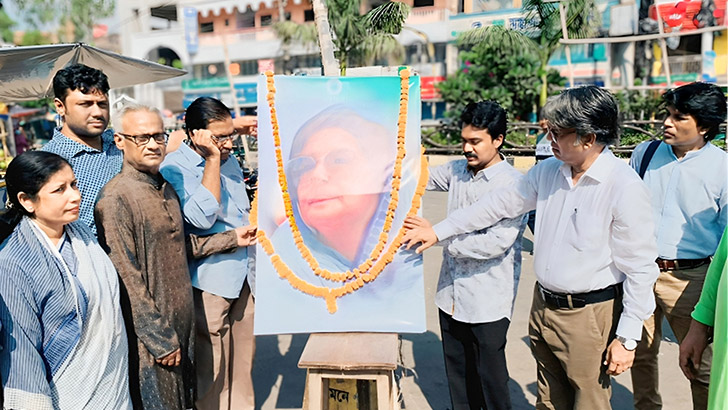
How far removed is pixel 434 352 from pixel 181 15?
25.4 meters

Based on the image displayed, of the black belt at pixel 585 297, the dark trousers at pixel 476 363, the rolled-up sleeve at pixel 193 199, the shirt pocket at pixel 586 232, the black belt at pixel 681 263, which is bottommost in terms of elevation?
the dark trousers at pixel 476 363

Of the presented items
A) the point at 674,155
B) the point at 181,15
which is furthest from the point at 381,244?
the point at 181,15

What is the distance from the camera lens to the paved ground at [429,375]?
291 centimetres

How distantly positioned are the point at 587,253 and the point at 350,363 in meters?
0.94

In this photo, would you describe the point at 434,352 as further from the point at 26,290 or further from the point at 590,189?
the point at 26,290

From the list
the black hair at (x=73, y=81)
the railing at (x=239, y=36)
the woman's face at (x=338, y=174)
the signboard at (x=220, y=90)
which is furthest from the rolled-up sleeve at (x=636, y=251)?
the railing at (x=239, y=36)

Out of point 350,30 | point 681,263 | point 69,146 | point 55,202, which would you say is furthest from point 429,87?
point 55,202

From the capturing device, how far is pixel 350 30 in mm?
9758

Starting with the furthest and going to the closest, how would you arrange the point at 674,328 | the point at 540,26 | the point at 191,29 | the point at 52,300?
the point at 191,29
the point at 540,26
the point at 674,328
the point at 52,300

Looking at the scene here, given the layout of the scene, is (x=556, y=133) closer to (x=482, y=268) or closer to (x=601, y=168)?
(x=601, y=168)

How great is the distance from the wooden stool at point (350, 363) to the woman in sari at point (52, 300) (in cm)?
69

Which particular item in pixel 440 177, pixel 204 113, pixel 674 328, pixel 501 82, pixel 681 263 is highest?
pixel 501 82

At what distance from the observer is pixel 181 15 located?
2495 centimetres

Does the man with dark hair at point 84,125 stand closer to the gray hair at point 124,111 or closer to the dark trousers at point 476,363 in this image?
the gray hair at point 124,111
